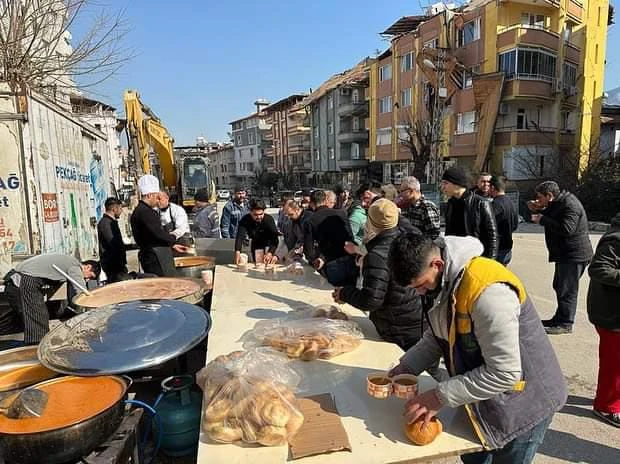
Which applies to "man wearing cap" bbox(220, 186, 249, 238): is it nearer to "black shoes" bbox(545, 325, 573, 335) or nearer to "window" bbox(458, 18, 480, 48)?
"black shoes" bbox(545, 325, 573, 335)

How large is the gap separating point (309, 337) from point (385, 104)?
33960 mm

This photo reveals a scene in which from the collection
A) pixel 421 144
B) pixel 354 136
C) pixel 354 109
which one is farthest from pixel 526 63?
pixel 354 136

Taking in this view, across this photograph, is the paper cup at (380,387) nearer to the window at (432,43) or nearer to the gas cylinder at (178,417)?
the gas cylinder at (178,417)

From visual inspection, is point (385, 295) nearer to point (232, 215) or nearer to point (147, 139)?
point (232, 215)

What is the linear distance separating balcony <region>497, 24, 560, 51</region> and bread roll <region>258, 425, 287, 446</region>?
26691 millimetres

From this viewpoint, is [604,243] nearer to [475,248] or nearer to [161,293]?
[475,248]

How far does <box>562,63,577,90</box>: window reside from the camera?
2517 cm

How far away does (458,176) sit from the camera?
4.70 m

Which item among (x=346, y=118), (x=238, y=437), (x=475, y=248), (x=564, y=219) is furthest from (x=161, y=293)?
(x=346, y=118)

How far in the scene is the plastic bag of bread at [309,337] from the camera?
7.68 feet

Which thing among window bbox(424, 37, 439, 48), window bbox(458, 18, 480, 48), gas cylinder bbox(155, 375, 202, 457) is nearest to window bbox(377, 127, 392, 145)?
window bbox(424, 37, 439, 48)

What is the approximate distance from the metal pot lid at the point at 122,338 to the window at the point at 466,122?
26.0m

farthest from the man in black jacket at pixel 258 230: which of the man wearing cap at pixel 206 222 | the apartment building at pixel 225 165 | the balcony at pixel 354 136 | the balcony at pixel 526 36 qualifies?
the apartment building at pixel 225 165

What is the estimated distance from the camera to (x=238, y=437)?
1.65 metres
